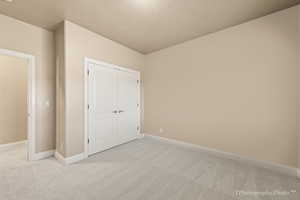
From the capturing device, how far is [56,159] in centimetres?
271

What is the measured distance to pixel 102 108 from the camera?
3205 millimetres

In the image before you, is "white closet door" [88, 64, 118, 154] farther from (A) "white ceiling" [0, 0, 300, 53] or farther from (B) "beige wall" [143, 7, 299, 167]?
(B) "beige wall" [143, 7, 299, 167]

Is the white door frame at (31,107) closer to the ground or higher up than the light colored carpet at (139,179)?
higher up

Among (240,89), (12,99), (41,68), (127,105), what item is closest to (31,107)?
(41,68)

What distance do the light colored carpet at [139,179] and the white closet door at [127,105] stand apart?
101 centimetres

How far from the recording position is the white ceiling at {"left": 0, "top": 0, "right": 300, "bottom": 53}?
210cm

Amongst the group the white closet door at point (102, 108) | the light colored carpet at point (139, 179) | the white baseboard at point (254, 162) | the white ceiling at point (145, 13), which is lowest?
the light colored carpet at point (139, 179)

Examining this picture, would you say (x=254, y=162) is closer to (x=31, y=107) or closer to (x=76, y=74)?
(x=76, y=74)

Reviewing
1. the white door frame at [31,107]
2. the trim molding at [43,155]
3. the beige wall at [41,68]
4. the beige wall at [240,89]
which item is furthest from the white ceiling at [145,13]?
the trim molding at [43,155]

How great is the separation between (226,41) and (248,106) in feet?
4.73

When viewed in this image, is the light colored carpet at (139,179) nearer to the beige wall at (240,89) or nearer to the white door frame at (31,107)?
the white door frame at (31,107)

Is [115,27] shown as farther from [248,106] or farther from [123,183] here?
[248,106]

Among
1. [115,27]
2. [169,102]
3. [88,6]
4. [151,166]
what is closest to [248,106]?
[169,102]

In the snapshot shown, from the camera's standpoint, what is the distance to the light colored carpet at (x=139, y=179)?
1.72 meters
